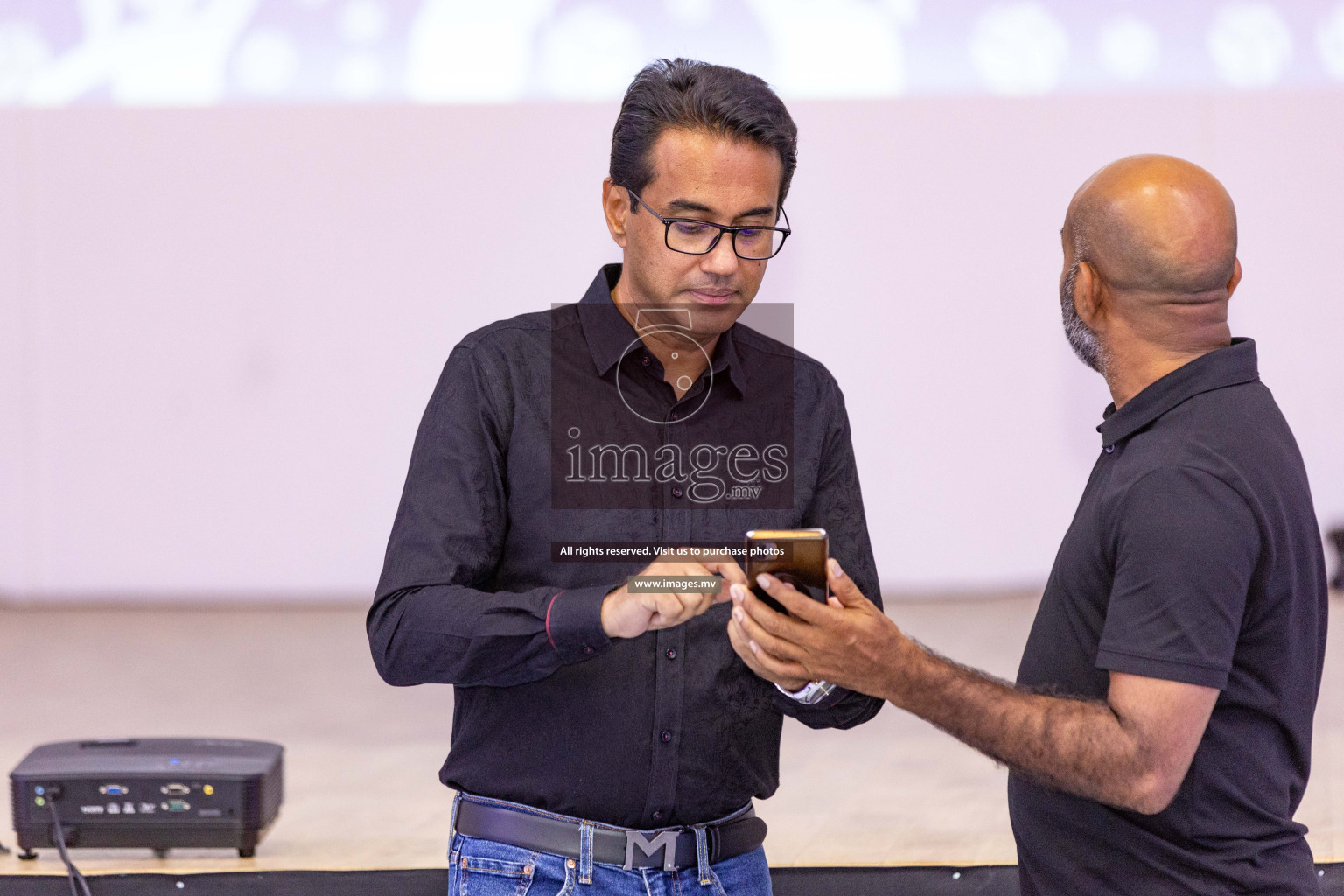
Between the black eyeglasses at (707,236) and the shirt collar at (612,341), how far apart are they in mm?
129

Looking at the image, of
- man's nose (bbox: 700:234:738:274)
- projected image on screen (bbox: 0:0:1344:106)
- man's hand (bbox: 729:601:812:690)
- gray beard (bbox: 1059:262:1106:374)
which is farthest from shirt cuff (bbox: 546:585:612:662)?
projected image on screen (bbox: 0:0:1344:106)

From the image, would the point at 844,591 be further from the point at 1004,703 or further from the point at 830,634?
the point at 1004,703

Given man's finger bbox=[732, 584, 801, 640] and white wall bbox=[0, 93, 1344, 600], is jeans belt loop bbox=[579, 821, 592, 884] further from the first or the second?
white wall bbox=[0, 93, 1344, 600]

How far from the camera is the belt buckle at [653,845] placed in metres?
1.35

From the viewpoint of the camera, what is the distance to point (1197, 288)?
1.33 meters

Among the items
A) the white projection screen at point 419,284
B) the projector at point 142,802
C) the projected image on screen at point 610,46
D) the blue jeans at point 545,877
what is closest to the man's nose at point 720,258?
the blue jeans at point 545,877

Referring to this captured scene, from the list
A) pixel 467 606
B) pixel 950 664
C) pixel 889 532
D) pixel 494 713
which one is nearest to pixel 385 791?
pixel 494 713

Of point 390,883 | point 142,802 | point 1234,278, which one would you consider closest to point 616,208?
point 1234,278

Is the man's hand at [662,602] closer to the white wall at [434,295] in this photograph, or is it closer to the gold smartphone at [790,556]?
the gold smartphone at [790,556]

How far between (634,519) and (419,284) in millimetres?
3946

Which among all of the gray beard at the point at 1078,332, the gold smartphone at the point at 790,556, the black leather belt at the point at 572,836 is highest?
the gray beard at the point at 1078,332

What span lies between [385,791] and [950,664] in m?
1.67

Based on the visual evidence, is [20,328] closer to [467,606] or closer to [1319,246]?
[467,606]

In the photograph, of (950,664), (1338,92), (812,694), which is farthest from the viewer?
(1338,92)
